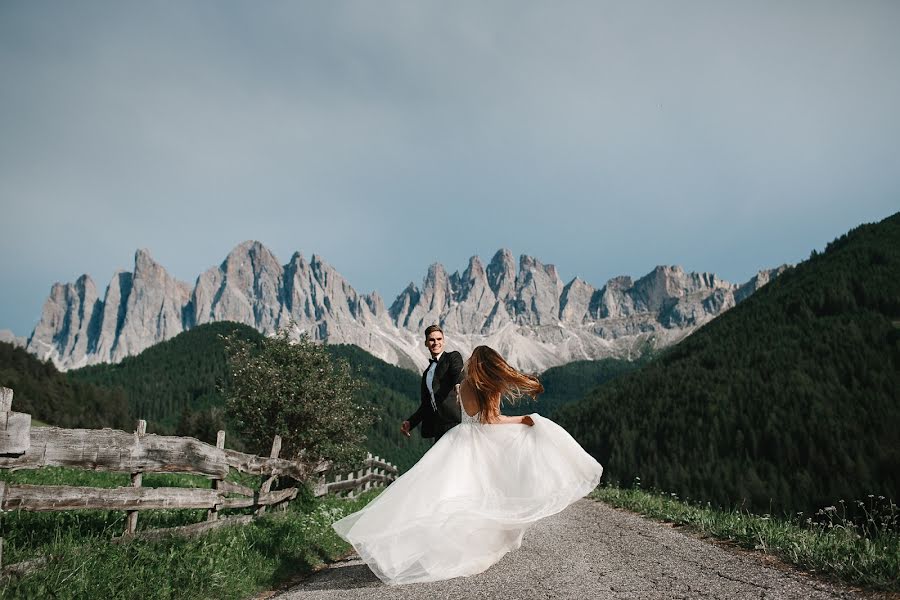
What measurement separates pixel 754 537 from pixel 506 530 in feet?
12.3

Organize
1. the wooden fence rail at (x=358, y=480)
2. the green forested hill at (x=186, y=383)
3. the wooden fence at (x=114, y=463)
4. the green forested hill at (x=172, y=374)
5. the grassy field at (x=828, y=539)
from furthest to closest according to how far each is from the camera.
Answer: the green forested hill at (x=186, y=383)
the green forested hill at (x=172, y=374)
the wooden fence rail at (x=358, y=480)
the grassy field at (x=828, y=539)
the wooden fence at (x=114, y=463)

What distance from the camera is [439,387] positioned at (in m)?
7.41

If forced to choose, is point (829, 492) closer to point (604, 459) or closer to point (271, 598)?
point (604, 459)

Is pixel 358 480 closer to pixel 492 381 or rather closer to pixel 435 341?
pixel 435 341

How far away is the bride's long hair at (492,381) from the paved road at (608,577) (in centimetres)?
177

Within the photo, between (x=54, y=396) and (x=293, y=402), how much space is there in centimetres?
7724

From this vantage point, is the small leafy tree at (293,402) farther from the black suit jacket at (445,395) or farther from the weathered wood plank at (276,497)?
the black suit jacket at (445,395)

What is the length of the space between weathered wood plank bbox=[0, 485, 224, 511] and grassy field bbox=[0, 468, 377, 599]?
0.37 m

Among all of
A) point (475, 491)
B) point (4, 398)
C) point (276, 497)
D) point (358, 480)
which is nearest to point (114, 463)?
point (4, 398)

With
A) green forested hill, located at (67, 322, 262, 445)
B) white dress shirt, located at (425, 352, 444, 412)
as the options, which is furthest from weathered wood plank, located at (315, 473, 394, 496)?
green forested hill, located at (67, 322, 262, 445)

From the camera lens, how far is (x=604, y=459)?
330ft

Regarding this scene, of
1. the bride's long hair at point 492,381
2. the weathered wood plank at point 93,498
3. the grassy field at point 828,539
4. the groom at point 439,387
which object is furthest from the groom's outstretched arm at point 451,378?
the grassy field at point 828,539

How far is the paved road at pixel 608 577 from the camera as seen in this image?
520 cm

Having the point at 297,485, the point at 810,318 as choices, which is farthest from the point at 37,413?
the point at 810,318
